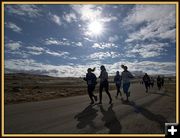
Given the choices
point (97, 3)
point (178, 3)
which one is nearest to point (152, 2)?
point (178, 3)

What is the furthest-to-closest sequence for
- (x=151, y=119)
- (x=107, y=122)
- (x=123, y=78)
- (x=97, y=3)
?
1. (x=123, y=78)
2. (x=97, y=3)
3. (x=151, y=119)
4. (x=107, y=122)

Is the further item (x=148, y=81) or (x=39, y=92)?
(x=39, y=92)

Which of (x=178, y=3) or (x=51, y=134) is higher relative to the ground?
(x=178, y=3)

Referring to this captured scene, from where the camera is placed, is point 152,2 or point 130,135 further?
point 152,2

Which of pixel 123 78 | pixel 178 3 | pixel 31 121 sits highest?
pixel 178 3

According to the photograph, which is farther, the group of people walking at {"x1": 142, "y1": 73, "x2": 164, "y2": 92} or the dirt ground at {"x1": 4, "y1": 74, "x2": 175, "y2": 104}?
the group of people walking at {"x1": 142, "y1": 73, "x2": 164, "y2": 92}

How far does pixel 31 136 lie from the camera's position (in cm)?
557

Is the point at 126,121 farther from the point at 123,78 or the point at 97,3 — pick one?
the point at 123,78

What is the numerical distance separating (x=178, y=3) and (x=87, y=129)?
542 centimetres

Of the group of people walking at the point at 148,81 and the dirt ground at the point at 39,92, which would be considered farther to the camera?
the group of people walking at the point at 148,81

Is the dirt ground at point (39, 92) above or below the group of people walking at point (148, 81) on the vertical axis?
below

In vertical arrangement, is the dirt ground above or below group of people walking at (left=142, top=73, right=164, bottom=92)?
below

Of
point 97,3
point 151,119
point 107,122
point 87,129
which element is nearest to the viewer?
point 87,129

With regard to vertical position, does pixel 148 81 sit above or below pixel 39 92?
above
